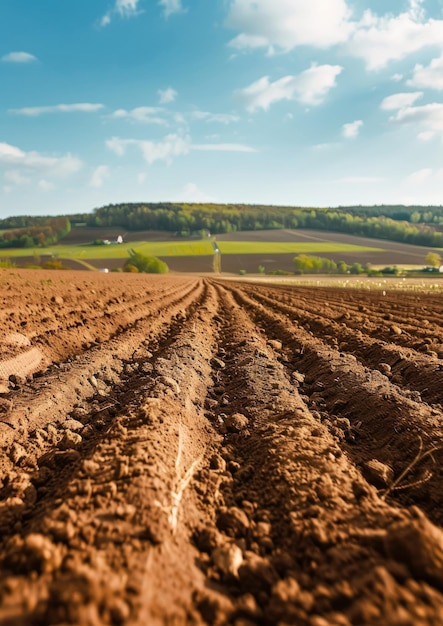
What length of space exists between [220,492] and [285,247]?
81353 mm

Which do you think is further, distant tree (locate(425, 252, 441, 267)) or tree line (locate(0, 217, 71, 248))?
tree line (locate(0, 217, 71, 248))

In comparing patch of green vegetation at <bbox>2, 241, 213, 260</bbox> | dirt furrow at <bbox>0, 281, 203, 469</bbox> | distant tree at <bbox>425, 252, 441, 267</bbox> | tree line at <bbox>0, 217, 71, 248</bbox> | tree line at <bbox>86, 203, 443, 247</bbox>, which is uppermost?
tree line at <bbox>86, 203, 443, 247</bbox>

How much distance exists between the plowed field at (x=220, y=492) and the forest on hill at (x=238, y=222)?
293ft

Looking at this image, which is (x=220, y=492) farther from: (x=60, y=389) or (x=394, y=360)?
(x=394, y=360)

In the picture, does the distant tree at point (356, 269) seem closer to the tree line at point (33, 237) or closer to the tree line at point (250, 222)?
the tree line at point (250, 222)

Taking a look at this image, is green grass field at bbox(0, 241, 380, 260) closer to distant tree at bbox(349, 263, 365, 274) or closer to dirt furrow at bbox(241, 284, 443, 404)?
distant tree at bbox(349, 263, 365, 274)

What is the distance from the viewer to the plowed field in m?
1.40

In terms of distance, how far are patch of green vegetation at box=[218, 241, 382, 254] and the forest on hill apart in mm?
17986

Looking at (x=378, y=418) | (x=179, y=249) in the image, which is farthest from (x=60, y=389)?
(x=179, y=249)

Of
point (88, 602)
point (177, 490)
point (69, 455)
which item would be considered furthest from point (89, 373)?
point (88, 602)

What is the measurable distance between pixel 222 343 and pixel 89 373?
2.93 meters

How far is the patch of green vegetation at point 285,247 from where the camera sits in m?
77.0

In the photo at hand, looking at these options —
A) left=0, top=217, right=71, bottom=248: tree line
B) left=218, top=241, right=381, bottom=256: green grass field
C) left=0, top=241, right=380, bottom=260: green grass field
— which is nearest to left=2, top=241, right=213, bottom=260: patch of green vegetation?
left=0, top=241, right=380, bottom=260: green grass field

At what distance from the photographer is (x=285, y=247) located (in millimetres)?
81125
